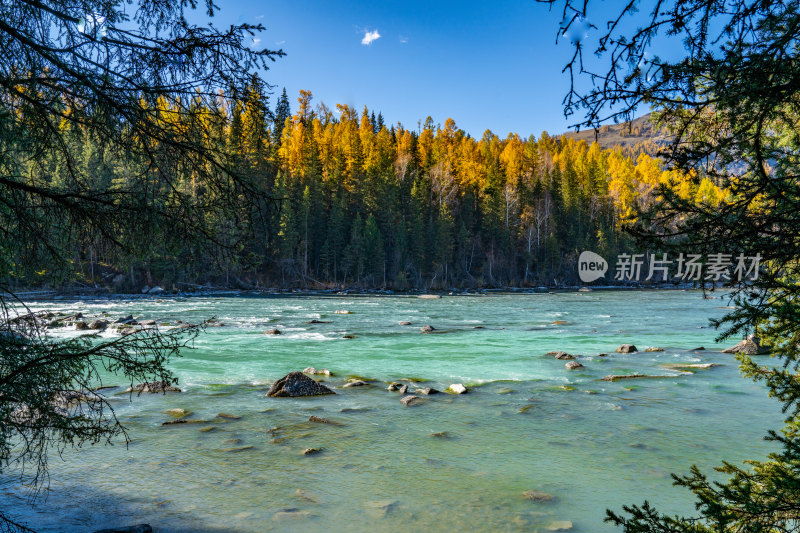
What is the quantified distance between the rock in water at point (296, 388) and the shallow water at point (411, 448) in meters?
0.30

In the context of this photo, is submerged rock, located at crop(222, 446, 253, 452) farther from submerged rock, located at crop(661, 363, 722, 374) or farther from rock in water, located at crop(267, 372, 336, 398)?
submerged rock, located at crop(661, 363, 722, 374)

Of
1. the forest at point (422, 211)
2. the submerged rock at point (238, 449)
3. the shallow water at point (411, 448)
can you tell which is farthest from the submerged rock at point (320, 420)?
the forest at point (422, 211)

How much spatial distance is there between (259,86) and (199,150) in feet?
2.43

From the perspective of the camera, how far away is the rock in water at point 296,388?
10141 mm

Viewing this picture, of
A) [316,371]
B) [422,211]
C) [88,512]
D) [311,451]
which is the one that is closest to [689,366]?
[316,371]

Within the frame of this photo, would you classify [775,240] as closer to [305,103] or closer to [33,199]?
[33,199]

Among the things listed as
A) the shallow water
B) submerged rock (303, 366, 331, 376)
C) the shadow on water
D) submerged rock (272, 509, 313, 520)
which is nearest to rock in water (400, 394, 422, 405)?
the shallow water

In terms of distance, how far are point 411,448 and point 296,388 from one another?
3743 millimetres

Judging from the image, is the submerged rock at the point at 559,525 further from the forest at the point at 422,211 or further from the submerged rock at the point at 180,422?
the forest at the point at 422,211

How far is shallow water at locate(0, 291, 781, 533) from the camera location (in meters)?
5.44

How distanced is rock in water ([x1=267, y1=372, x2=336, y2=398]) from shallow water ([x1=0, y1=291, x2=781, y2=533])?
30cm

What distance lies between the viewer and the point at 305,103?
265ft

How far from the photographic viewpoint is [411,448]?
7.31 m

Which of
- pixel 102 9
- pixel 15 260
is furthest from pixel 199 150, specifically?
pixel 15 260
